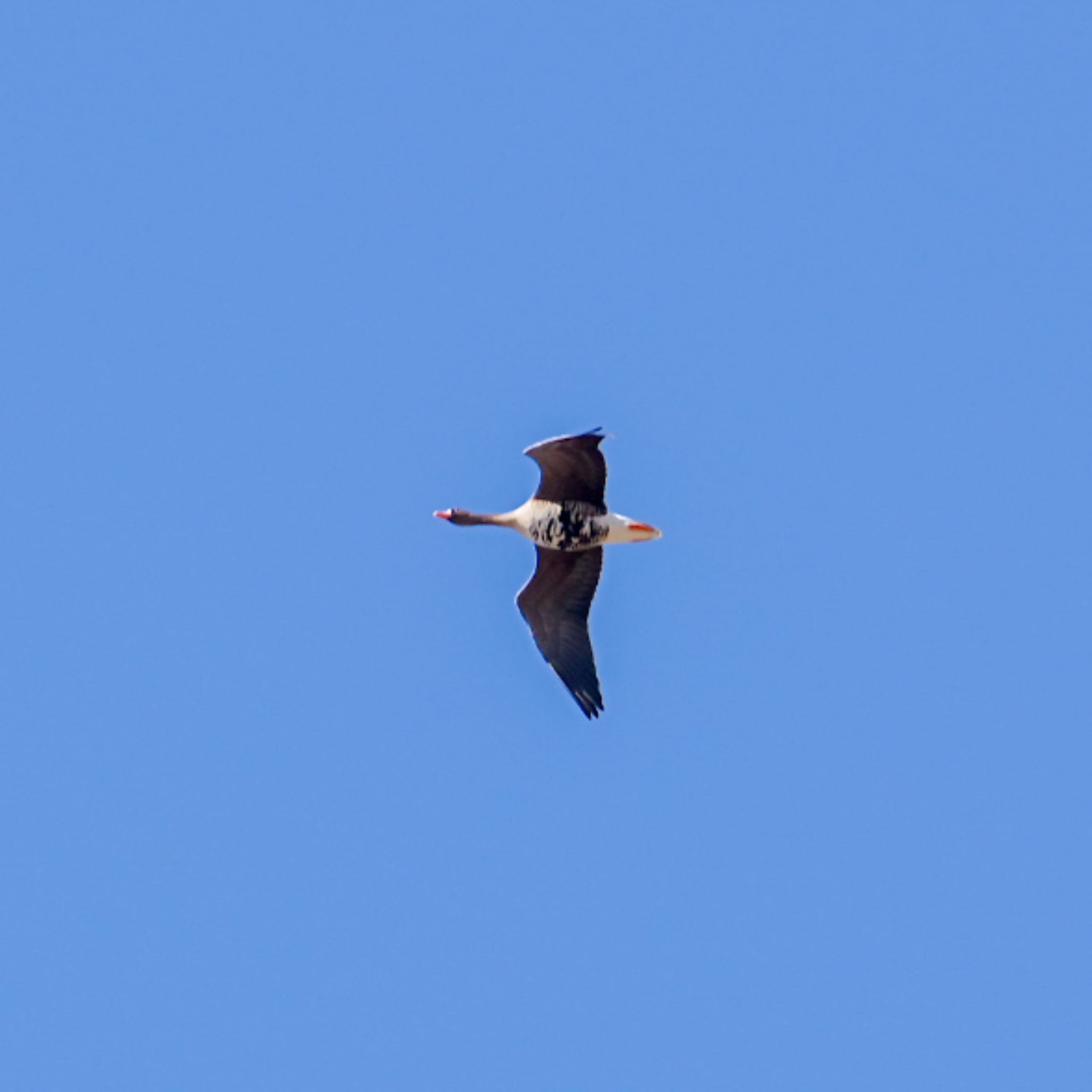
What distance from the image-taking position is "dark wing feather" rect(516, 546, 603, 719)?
80.8 feet

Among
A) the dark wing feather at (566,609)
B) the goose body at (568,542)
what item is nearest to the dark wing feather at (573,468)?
the goose body at (568,542)

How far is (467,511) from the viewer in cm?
2497

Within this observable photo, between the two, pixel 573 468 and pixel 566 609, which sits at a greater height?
pixel 573 468

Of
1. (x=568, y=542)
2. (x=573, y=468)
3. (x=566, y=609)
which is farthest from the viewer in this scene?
(x=566, y=609)

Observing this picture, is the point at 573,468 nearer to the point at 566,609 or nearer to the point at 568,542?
the point at 568,542

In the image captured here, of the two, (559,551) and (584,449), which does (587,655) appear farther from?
(584,449)

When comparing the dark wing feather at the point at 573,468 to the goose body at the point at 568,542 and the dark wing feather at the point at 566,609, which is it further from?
the dark wing feather at the point at 566,609

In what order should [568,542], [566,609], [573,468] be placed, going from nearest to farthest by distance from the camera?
[573,468], [568,542], [566,609]

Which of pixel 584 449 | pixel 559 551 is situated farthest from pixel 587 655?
pixel 584 449

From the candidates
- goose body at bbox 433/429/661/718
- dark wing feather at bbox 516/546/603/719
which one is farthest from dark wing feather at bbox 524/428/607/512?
dark wing feather at bbox 516/546/603/719

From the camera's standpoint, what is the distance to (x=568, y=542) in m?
24.2

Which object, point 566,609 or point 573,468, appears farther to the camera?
point 566,609

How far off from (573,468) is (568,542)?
102 centimetres

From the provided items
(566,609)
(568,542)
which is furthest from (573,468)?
(566,609)
